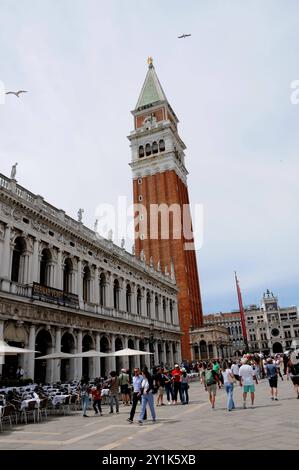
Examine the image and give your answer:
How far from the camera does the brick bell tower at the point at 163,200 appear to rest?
56344 mm

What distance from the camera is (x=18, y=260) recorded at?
22578 mm

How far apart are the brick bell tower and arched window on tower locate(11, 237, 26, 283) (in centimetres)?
3202

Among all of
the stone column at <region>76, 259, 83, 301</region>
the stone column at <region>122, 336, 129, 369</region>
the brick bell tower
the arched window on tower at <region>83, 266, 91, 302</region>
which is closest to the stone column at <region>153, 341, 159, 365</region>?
the stone column at <region>122, 336, 129, 369</region>

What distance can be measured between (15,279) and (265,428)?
A: 690 inches

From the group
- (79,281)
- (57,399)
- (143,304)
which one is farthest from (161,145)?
(57,399)

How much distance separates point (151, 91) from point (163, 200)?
975 inches

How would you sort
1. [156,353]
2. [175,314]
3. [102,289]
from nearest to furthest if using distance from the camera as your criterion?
[102,289] < [156,353] < [175,314]

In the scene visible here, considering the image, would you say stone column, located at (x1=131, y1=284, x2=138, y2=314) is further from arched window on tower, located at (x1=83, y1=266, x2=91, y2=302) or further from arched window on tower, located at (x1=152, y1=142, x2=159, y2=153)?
arched window on tower, located at (x1=152, y1=142, x2=159, y2=153)

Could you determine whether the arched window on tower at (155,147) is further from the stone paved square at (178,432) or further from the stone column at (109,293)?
the stone paved square at (178,432)

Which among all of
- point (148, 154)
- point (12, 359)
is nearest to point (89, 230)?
point (12, 359)

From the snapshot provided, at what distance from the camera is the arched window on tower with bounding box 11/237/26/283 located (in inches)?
870

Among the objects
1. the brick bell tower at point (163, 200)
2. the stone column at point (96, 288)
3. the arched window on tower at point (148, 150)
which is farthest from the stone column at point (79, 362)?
the arched window on tower at point (148, 150)

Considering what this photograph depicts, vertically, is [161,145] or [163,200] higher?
[161,145]

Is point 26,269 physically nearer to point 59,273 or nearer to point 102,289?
point 59,273
